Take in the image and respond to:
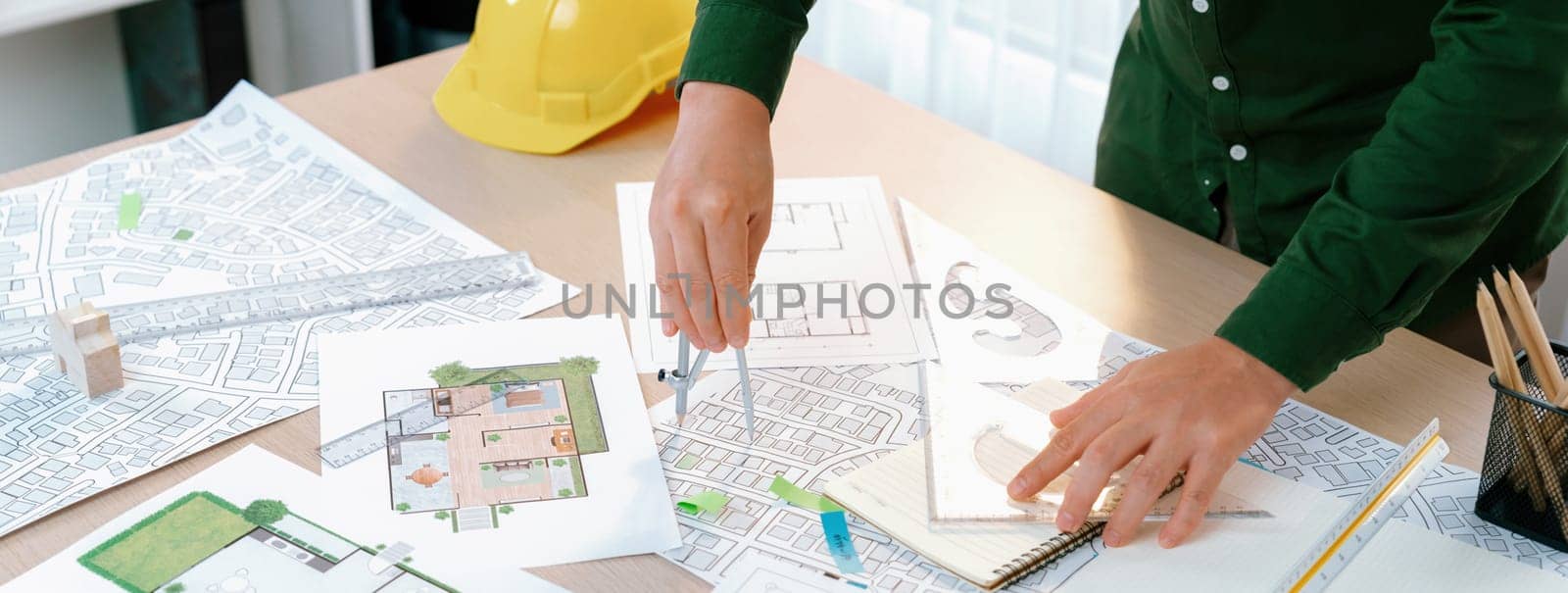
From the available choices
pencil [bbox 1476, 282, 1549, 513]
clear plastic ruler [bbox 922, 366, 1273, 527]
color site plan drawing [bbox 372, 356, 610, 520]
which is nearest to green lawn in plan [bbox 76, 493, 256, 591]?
color site plan drawing [bbox 372, 356, 610, 520]

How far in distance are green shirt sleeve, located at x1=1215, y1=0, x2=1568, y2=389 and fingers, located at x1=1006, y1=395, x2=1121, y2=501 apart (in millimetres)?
112

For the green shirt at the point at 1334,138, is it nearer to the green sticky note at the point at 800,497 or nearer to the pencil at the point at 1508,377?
the pencil at the point at 1508,377

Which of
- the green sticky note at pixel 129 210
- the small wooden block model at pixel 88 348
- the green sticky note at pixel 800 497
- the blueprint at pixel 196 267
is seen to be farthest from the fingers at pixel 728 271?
the green sticky note at pixel 129 210

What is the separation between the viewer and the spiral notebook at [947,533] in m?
0.81

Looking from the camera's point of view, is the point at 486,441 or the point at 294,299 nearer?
the point at 486,441

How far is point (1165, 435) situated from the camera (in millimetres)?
835

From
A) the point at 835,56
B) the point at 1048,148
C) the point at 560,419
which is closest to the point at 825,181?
the point at 560,419

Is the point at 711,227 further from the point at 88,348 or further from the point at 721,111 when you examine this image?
the point at 88,348

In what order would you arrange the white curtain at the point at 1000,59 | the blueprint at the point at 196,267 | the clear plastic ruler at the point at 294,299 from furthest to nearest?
the white curtain at the point at 1000,59, the clear plastic ruler at the point at 294,299, the blueprint at the point at 196,267

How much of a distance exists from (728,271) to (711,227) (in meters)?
0.03

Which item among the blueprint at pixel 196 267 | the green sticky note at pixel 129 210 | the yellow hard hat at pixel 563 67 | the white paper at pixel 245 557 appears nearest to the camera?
the white paper at pixel 245 557

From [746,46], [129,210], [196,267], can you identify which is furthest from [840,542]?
[129,210]

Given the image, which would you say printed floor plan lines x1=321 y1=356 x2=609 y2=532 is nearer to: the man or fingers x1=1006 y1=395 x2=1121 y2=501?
the man

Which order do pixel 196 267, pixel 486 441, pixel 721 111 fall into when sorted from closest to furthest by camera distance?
pixel 486 441
pixel 721 111
pixel 196 267
